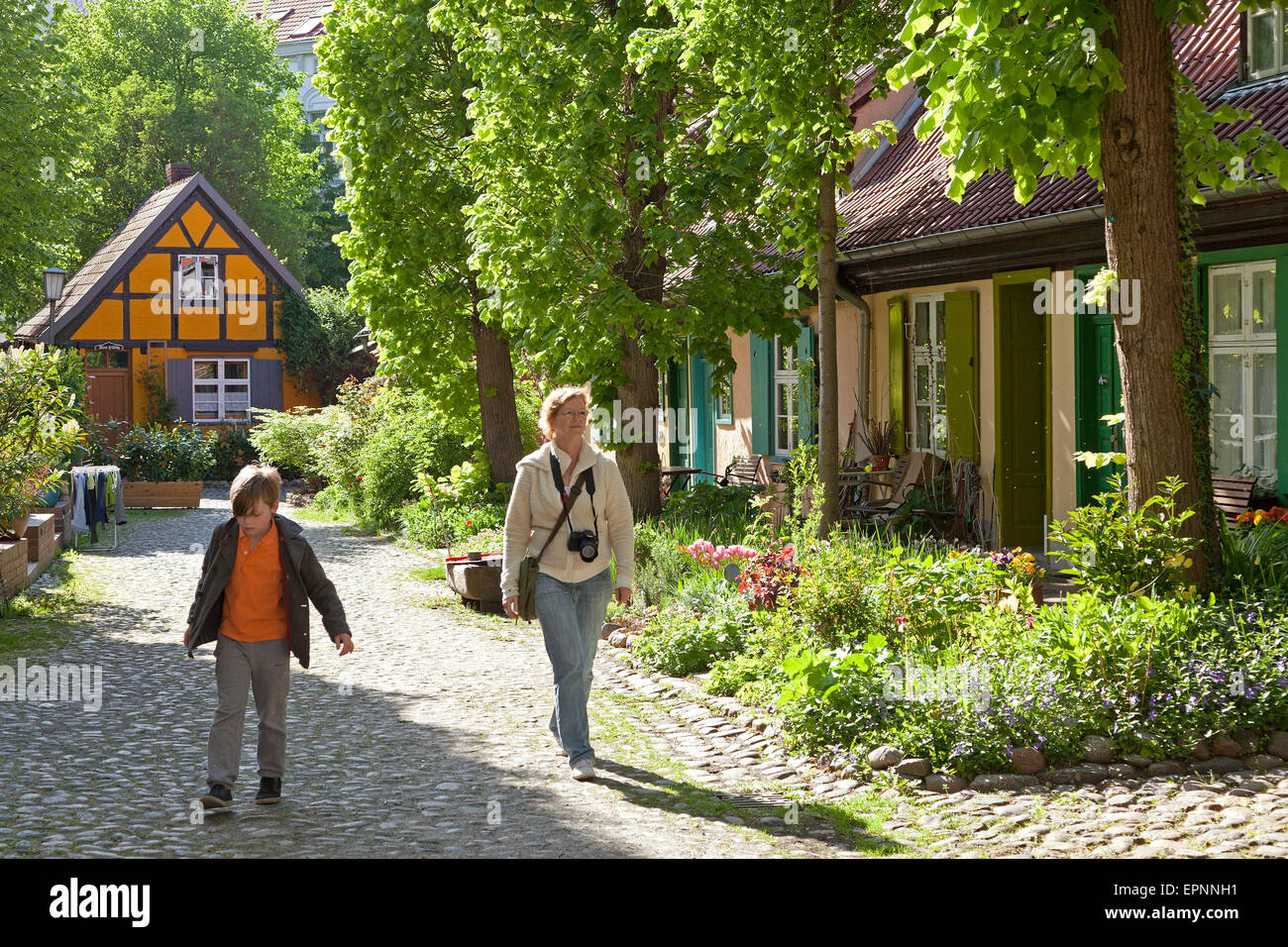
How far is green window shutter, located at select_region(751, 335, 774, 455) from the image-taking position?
1891 centimetres

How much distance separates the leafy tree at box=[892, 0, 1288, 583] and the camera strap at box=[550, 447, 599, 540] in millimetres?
2386

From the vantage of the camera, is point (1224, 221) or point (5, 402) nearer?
point (1224, 221)

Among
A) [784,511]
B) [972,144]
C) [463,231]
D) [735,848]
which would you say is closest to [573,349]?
[784,511]

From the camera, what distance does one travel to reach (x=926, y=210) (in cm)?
1419

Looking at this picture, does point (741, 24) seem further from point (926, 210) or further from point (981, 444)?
point (981, 444)

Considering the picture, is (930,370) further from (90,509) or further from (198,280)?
(198,280)

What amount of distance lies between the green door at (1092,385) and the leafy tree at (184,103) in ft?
127

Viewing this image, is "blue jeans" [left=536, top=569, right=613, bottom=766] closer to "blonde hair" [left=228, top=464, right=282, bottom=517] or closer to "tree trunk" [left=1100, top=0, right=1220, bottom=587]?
"blonde hair" [left=228, top=464, right=282, bottom=517]

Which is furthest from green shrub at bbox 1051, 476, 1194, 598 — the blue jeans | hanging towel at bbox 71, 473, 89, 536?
hanging towel at bbox 71, 473, 89, 536

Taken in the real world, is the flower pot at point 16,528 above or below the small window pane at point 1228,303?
below

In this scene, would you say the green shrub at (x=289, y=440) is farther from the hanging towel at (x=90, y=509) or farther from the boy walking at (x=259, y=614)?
the boy walking at (x=259, y=614)

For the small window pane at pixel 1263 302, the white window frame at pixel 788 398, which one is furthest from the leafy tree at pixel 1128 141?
the white window frame at pixel 788 398

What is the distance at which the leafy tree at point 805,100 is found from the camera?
10805mm

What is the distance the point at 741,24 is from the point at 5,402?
24.4 feet
